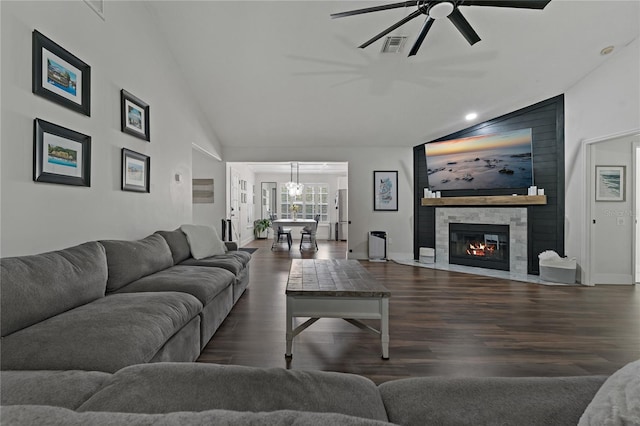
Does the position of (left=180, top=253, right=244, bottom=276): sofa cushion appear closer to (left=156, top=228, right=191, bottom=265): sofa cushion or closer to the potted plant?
(left=156, top=228, right=191, bottom=265): sofa cushion

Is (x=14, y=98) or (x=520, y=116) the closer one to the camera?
(x=14, y=98)

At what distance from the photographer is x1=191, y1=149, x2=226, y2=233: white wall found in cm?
645

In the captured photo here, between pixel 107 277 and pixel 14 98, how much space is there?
4.37 ft

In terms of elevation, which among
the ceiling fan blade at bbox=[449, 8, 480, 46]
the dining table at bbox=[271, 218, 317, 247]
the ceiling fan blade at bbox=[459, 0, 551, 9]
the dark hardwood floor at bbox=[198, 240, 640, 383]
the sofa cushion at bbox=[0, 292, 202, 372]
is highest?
the ceiling fan blade at bbox=[459, 0, 551, 9]

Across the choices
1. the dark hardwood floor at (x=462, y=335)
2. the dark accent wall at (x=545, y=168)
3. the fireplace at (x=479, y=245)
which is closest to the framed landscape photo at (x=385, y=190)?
the fireplace at (x=479, y=245)

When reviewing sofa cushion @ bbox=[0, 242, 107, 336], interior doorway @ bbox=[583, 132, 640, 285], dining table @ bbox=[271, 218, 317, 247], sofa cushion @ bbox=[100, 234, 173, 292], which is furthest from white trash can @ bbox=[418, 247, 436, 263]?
sofa cushion @ bbox=[0, 242, 107, 336]

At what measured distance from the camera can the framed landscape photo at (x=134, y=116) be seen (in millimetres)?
2939

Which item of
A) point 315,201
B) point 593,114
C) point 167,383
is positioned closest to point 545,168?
point 593,114

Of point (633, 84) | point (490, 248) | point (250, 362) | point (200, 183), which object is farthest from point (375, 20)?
point (200, 183)

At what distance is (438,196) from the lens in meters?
5.82

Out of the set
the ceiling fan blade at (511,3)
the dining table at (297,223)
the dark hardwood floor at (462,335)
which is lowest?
the dark hardwood floor at (462,335)

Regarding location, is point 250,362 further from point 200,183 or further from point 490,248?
point 200,183

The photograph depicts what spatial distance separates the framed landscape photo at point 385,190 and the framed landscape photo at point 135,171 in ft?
14.8

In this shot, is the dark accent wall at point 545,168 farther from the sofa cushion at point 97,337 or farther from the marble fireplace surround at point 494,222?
the sofa cushion at point 97,337
